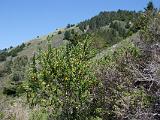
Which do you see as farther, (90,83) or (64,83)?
(64,83)

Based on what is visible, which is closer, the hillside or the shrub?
the hillside

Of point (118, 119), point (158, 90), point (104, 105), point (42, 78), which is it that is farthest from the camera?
point (42, 78)

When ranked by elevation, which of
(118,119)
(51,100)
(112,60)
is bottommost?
(118,119)

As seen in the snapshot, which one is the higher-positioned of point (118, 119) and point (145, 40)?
point (145, 40)

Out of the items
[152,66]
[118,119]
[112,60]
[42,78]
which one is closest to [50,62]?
[42,78]

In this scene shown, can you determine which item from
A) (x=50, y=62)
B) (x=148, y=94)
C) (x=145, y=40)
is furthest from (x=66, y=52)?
(x=148, y=94)

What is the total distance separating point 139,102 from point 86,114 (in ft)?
12.5

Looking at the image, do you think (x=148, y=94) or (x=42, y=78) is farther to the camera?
(x=42, y=78)

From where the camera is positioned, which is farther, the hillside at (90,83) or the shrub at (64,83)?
the shrub at (64,83)

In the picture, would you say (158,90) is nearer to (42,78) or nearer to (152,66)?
(152,66)

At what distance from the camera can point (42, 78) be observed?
17.3m

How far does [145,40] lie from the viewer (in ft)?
53.9

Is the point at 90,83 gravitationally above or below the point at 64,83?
below

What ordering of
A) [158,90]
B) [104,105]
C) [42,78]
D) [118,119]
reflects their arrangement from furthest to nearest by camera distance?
[42,78]
[104,105]
[118,119]
[158,90]
